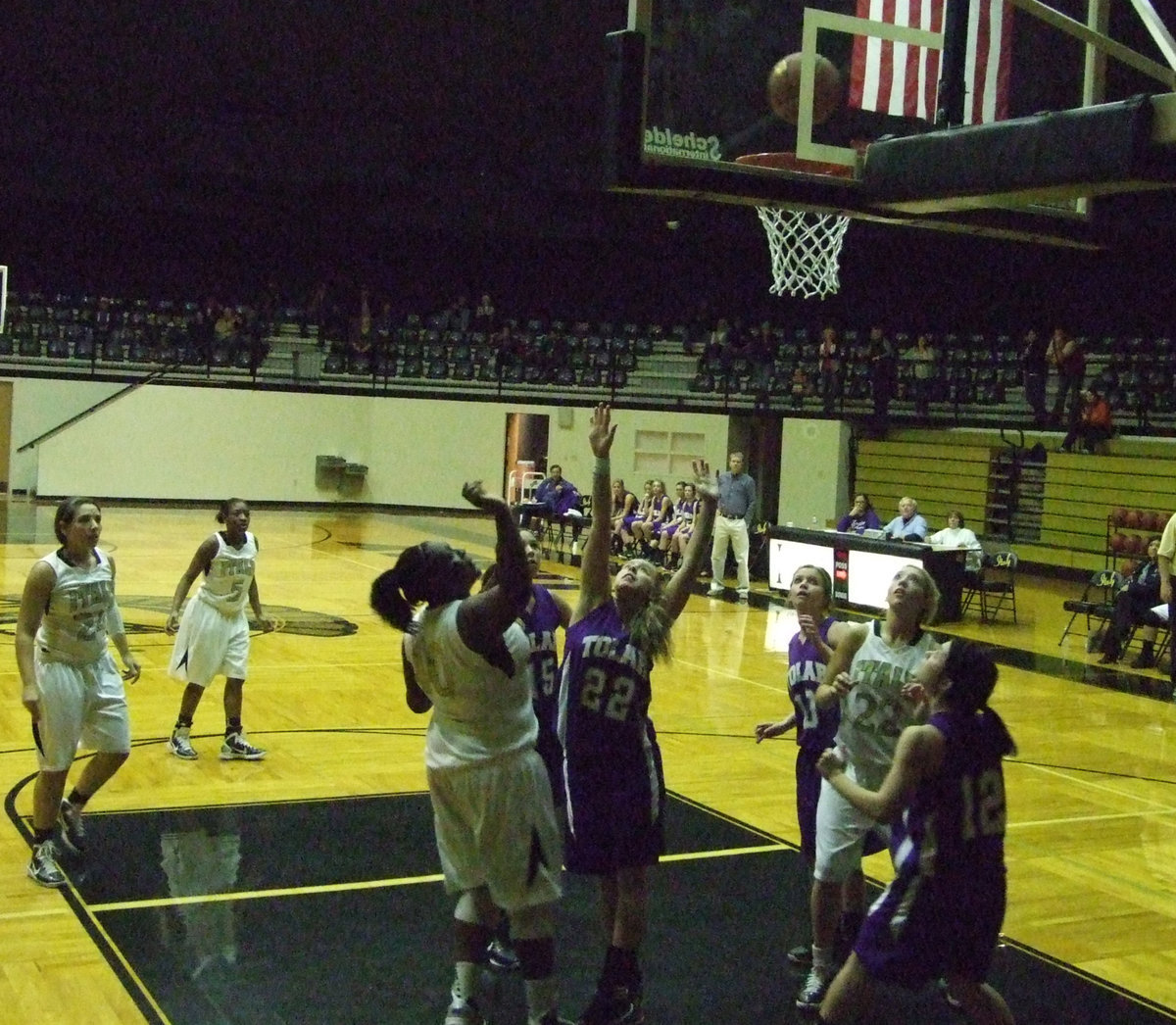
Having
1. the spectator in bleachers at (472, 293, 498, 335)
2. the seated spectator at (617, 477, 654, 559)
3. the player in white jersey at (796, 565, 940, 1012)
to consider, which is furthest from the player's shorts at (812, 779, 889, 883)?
the spectator in bleachers at (472, 293, 498, 335)

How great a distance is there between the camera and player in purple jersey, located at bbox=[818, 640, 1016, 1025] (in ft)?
13.5

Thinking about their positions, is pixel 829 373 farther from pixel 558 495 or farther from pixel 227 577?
pixel 227 577

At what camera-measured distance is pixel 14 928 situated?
566cm

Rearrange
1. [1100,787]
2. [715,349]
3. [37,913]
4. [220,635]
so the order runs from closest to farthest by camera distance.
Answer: [37,913]
[220,635]
[1100,787]
[715,349]

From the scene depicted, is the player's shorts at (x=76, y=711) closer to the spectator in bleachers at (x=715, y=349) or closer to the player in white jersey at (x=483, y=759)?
the player in white jersey at (x=483, y=759)

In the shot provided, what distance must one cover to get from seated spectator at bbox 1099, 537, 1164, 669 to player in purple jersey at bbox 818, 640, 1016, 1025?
1052 cm

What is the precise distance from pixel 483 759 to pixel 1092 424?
1952 cm

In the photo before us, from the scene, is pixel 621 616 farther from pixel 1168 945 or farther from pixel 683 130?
pixel 1168 945

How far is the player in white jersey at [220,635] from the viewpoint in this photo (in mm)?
8672

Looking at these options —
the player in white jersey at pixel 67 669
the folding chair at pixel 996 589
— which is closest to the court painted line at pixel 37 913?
the player in white jersey at pixel 67 669

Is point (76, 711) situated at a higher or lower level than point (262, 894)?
higher

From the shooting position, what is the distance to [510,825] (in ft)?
14.6

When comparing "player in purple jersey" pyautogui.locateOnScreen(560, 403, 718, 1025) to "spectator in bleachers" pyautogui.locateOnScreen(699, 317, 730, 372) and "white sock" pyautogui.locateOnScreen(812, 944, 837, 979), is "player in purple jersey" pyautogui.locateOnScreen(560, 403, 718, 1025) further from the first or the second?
"spectator in bleachers" pyautogui.locateOnScreen(699, 317, 730, 372)

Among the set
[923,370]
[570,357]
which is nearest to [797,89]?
[923,370]
